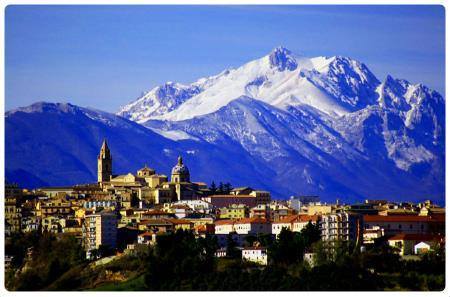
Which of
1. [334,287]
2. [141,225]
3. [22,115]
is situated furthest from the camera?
[22,115]

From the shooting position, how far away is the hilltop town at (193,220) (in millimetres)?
62188

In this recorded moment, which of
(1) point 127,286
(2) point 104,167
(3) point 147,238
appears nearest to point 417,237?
(3) point 147,238

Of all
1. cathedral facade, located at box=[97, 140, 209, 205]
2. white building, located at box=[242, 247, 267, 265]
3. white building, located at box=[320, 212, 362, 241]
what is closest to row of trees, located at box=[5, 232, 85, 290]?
white building, located at box=[242, 247, 267, 265]

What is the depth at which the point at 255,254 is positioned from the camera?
59.4 m

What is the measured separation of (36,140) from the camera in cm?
18600

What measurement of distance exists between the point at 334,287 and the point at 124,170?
127 m

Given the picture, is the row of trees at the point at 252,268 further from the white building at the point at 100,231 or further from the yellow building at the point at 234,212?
the yellow building at the point at 234,212

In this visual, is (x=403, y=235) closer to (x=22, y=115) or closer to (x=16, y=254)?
(x=16, y=254)

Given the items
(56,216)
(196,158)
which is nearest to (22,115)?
(196,158)

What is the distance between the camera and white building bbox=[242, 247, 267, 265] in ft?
190

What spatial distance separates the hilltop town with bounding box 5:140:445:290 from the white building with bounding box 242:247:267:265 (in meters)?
0.05

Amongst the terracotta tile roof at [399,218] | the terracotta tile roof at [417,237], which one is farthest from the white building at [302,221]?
the terracotta tile roof at [417,237]

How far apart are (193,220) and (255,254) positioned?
19036 millimetres

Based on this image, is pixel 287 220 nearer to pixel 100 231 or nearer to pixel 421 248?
pixel 100 231
